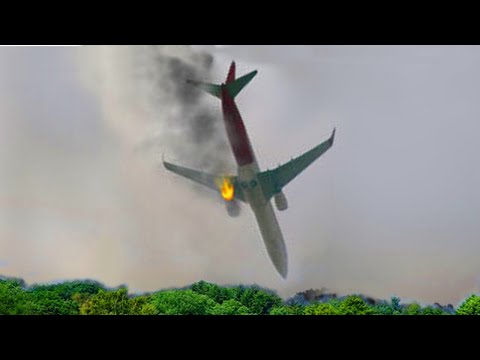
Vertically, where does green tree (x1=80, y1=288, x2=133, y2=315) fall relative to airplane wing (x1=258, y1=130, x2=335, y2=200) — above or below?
below

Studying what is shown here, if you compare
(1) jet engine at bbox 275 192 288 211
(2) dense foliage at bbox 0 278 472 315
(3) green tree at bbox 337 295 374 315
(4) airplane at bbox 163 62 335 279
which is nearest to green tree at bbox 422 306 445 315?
(2) dense foliage at bbox 0 278 472 315

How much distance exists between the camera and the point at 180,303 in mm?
10680

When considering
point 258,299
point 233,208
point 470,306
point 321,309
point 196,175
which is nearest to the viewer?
point 470,306

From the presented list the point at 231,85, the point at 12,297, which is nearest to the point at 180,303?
the point at 12,297

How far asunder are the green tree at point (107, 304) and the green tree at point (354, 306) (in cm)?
308

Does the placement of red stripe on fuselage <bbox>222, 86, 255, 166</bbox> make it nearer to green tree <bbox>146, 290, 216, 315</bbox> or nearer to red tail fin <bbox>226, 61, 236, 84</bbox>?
red tail fin <bbox>226, 61, 236, 84</bbox>

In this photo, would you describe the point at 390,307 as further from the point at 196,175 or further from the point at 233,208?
the point at 196,175

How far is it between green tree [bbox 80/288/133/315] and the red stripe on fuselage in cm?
330

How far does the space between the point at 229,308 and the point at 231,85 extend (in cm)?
361

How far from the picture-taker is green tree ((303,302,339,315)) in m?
10.5
